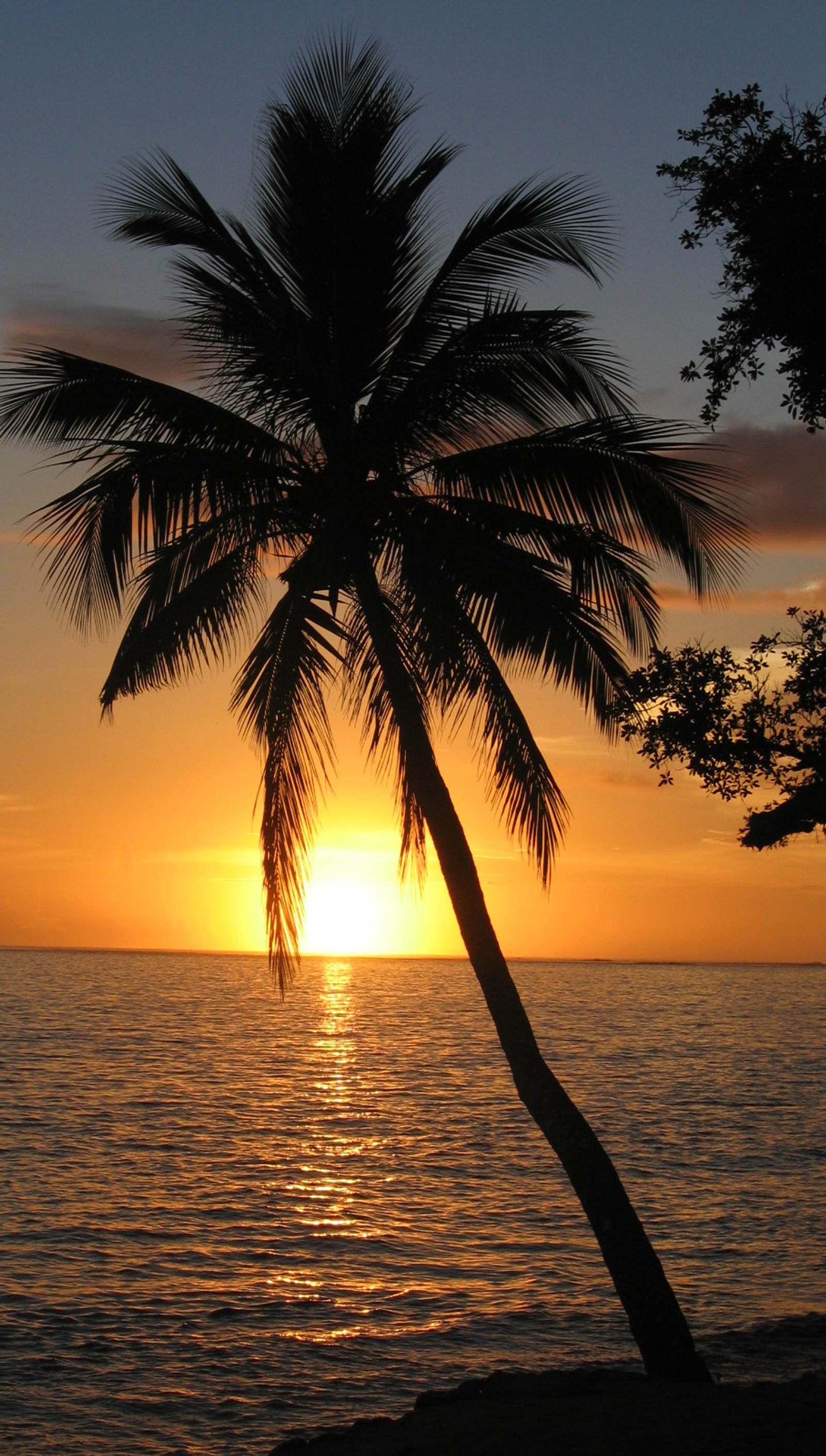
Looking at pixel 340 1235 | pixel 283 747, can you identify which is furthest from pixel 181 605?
pixel 340 1235

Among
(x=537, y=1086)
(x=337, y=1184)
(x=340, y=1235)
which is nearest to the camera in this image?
(x=537, y=1086)

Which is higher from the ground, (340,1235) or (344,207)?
(344,207)

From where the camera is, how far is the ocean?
14.2 m

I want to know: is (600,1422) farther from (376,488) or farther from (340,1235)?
(340,1235)

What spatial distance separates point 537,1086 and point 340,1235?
13.5 meters

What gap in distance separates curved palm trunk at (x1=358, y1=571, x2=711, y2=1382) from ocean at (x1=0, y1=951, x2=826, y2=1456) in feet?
13.6

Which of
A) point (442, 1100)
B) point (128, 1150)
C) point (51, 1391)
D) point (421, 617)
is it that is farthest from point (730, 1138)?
point (421, 617)

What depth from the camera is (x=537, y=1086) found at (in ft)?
35.1

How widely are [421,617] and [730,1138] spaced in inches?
1086

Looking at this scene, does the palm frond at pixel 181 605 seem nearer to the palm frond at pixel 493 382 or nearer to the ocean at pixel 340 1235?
the palm frond at pixel 493 382

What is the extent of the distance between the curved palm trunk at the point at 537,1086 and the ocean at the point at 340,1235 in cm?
413

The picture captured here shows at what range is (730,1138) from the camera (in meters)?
33.8

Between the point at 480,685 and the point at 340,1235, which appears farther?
the point at 340,1235

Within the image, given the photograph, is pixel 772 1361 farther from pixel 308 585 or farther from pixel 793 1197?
pixel 793 1197
